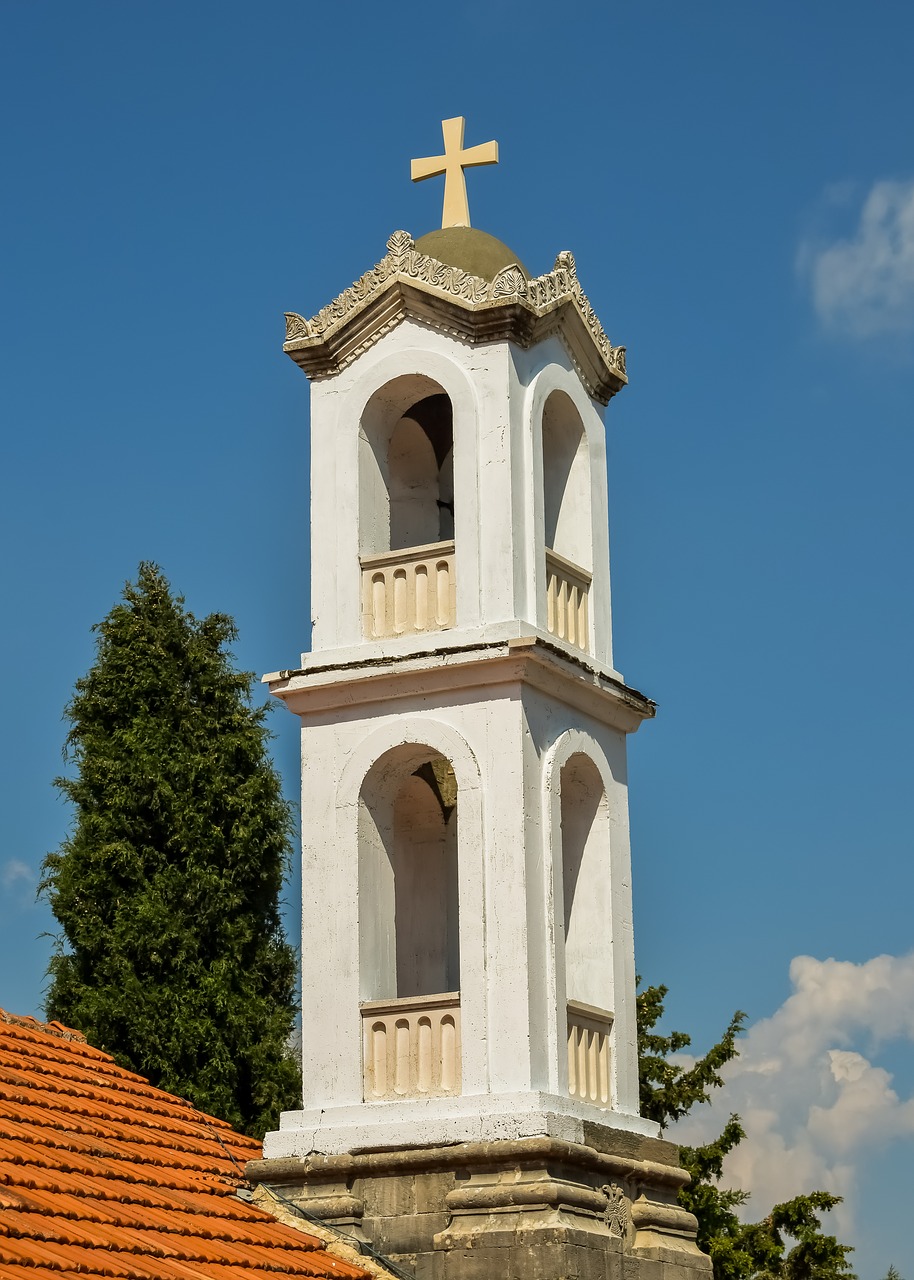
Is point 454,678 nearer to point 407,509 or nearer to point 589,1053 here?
point 407,509

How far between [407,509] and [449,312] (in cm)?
169

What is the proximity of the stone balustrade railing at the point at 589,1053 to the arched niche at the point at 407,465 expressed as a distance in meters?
3.39

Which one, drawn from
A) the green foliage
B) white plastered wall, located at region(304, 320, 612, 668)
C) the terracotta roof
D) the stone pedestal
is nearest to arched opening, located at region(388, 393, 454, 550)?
white plastered wall, located at region(304, 320, 612, 668)

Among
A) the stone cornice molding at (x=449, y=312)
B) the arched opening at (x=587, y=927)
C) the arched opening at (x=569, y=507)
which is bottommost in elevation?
the arched opening at (x=587, y=927)

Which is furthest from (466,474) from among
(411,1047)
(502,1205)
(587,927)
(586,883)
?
(502,1205)

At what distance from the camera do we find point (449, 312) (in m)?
13.8

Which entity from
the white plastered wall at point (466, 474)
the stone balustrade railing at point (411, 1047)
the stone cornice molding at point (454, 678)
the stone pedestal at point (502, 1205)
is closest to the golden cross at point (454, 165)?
the white plastered wall at point (466, 474)

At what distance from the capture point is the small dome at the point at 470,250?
14219mm

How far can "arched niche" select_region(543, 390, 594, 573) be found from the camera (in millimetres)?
14523

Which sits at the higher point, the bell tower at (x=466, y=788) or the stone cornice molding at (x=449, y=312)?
the stone cornice molding at (x=449, y=312)

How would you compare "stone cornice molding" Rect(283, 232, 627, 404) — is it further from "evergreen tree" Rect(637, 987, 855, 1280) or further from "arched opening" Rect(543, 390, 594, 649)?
"evergreen tree" Rect(637, 987, 855, 1280)

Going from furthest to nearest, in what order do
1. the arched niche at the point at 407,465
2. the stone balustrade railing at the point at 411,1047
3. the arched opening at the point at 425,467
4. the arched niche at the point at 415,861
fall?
1. the arched opening at the point at 425,467
2. the arched niche at the point at 407,465
3. the arched niche at the point at 415,861
4. the stone balustrade railing at the point at 411,1047

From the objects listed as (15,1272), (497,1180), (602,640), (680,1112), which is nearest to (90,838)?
(680,1112)

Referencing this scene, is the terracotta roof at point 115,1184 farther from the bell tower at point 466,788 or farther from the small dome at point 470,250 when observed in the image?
the small dome at point 470,250
